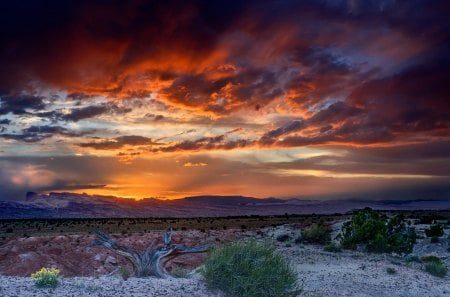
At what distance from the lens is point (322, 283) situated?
18.1 metres

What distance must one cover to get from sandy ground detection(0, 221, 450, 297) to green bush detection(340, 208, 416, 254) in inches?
95.4

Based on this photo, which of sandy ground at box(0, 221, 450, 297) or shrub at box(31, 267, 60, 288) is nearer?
shrub at box(31, 267, 60, 288)

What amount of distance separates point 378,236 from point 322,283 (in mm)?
15078

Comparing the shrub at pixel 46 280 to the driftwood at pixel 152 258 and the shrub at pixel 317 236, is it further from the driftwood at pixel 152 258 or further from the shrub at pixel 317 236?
the shrub at pixel 317 236

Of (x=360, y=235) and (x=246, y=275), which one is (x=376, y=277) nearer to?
(x=246, y=275)

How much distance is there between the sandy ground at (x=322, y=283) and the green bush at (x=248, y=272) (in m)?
0.48

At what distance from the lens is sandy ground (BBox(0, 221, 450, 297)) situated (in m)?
12.1

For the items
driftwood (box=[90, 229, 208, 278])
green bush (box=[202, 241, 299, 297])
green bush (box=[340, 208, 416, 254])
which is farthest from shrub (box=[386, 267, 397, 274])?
green bush (box=[340, 208, 416, 254])

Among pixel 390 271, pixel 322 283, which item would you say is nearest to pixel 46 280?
pixel 322 283

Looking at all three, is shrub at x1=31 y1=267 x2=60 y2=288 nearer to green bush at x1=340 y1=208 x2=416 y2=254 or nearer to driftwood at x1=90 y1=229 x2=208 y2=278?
driftwood at x1=90 y1=229 x2=208 y2=278

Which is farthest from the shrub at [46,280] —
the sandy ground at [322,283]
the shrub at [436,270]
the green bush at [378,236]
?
the green bush at [378,236]

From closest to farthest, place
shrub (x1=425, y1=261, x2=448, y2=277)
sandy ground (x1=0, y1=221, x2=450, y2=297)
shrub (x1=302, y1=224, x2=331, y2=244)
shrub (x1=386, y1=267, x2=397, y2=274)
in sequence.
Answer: sandy ground (x1=0, y1=221, x2=450, y2=297) → shrub (x1=386, y1=267, x2=397, y2=274) → shrub (x1=425, y1=261, x2=448, y2=277) → shrub (x1=302, y1=224, x2=331, y2=244)

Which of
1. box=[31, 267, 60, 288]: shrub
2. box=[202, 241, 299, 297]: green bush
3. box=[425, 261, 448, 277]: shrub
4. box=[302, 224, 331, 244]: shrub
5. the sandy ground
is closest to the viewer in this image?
box=[31, 267, 60, 288]: shrub

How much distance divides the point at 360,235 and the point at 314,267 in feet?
37.9
